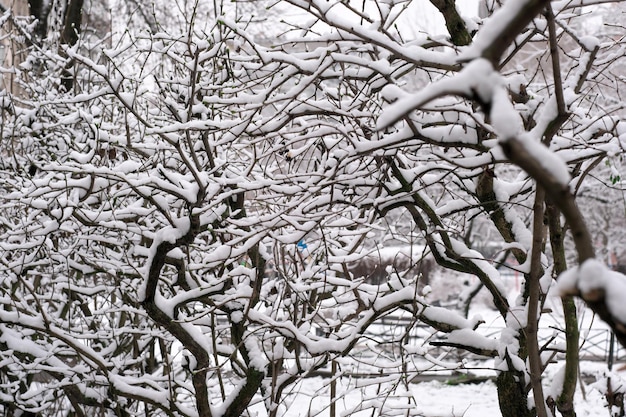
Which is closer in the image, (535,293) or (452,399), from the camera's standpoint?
(535,293)

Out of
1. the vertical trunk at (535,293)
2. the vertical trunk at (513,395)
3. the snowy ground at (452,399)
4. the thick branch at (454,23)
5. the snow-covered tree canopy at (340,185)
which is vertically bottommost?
the vertical trunk at (535,293)

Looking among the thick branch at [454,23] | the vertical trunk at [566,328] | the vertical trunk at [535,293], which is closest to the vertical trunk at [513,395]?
the vertical trunk at [566,328]

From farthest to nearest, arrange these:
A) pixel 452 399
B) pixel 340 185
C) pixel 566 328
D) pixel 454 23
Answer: pixel 452 399 < pixel 340 185 < pixel 454 23 < pixel 566 328

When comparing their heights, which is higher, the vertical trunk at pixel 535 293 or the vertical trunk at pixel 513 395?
the vertical trunk at pixel 513 395

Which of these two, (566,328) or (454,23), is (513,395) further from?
(454,23)

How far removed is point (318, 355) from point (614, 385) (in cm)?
169

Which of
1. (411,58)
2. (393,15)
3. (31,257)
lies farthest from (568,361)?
(31,257)

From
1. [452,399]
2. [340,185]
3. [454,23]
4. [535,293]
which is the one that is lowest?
[535,293]

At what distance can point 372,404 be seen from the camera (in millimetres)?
4176

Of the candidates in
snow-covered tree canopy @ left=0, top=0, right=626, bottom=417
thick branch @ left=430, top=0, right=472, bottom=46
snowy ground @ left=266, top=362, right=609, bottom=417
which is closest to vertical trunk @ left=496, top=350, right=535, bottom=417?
snow-covered tree canopy @ left=0, top=0, right=626, bottom=417

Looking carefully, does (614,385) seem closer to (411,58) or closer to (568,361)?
(568,361)

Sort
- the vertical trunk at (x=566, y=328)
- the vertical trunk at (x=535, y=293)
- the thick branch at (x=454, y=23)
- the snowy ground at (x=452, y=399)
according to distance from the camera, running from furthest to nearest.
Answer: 1. the snowy ground at (x=452, y=399)
2. the thick branch at (x=454, y=23)
3. the vertical trunk at (x=566, y=328)
4. the vertical trunk at (x=535, y=293)

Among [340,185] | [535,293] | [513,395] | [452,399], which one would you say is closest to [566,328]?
[535,293]

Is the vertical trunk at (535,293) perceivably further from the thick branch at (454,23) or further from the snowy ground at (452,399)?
the snowy ground at (452,399)
